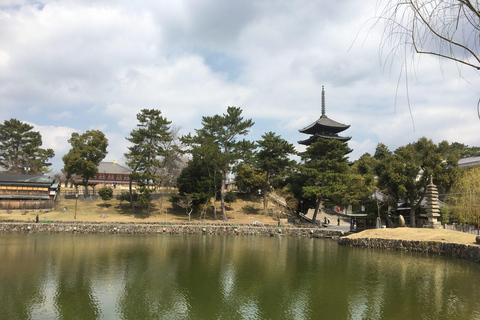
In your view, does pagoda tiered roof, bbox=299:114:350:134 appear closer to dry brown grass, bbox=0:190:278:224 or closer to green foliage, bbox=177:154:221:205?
dry brown grass, bbox=0:190:278:224

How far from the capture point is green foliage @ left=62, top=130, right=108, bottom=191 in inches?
1703

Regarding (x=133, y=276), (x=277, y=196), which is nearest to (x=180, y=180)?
(x=277, y=196)

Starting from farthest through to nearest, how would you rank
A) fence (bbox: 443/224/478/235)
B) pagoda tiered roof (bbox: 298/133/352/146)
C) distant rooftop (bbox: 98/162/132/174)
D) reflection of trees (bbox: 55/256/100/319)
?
distant rooftop (bbox: 98/162/132/174) < pagoda tiered roof (bbox: 298/133/352/146) < fence (bbox: 443/224/478/235) < reflection of trees (bbox: 55/256/100/319)

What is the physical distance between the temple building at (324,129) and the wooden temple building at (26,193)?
42307 mm

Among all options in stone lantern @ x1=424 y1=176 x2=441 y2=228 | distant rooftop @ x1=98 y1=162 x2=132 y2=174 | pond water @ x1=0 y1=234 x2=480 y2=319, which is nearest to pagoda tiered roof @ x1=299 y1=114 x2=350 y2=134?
stone lantern @ x1=424 y1=176 x2=441 y2=228

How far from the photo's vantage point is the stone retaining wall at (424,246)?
18.7 meters

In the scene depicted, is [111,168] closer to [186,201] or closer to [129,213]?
[129,213]

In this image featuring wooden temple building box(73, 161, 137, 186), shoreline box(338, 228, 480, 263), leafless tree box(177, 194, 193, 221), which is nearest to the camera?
shoreline box(338, 228, 480, 263)

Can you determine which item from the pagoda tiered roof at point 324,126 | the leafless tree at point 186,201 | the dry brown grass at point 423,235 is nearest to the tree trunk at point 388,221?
the dry brown grass at point 423,235

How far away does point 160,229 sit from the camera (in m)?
31.9

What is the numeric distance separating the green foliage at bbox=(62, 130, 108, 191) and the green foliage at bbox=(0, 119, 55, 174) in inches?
510

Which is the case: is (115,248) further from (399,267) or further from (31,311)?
(399,267)

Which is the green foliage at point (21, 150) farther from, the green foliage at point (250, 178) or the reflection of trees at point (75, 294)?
the reflection of trees at point (75, 294)

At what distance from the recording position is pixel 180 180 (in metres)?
42.1
